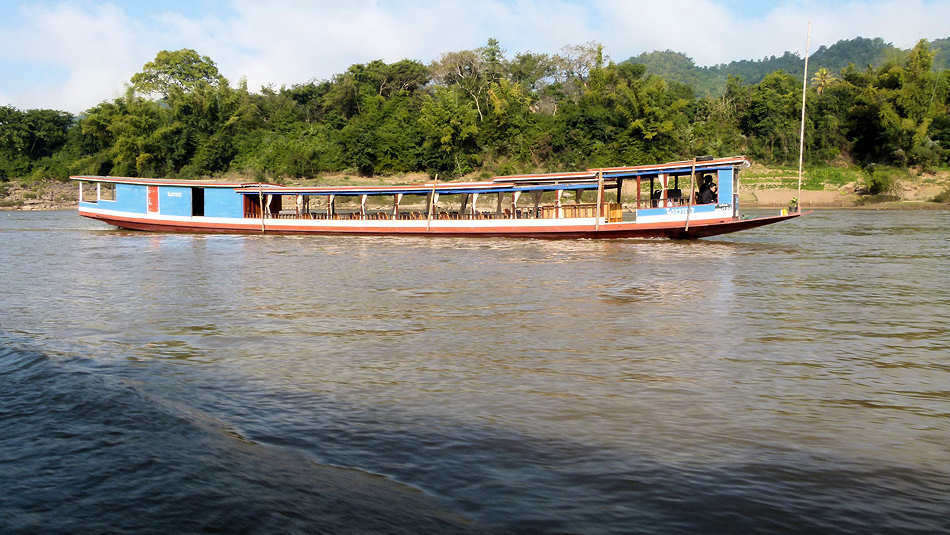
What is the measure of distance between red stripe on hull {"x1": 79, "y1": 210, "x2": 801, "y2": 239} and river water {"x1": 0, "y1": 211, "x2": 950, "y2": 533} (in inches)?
383

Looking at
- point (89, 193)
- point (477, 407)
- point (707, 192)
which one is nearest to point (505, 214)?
point (707, 192)

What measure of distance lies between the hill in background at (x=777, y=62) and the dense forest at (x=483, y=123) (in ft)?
250

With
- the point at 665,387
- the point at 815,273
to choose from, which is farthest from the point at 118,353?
the point at 815,273

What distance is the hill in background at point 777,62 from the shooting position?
5645 inches

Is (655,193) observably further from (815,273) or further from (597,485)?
(597,485)

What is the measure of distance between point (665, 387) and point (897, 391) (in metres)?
2.19

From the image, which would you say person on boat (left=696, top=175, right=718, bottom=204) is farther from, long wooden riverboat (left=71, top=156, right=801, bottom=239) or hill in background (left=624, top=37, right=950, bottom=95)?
hill in background (left=624, top=37, right=950, bottom=95)

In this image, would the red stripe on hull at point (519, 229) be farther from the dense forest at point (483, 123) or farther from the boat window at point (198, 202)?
the dense forest at point (483, 123)

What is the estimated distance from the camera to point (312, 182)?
57625mm

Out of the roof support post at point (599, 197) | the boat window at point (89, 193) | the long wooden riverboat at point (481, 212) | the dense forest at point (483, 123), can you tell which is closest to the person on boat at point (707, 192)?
the long wooden riverboat at point (481, 212)

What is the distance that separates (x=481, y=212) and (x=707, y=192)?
32.6ft

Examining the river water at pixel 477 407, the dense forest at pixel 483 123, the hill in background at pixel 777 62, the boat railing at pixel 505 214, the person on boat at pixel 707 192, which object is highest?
the hill in background at pixel 777 62

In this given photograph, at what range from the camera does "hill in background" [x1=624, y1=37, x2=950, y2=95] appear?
14338 cm

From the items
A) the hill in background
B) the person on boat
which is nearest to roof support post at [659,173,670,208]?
the person on boat
